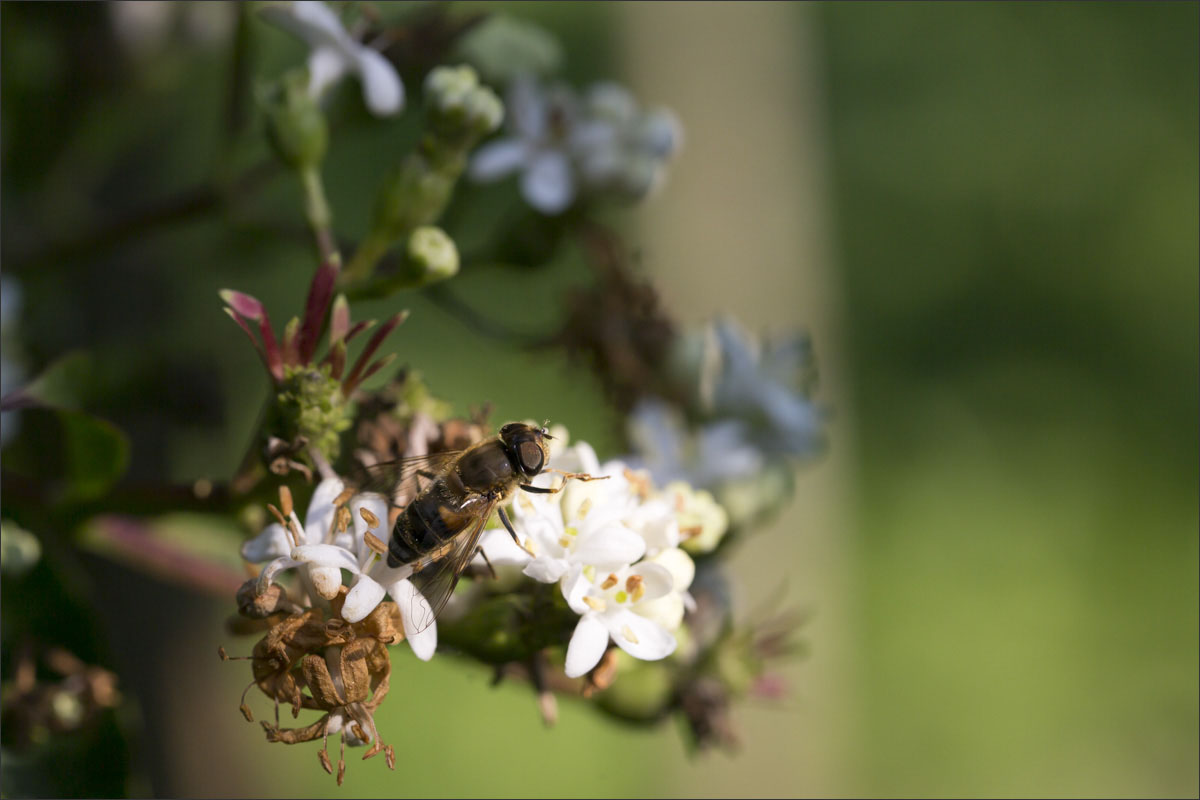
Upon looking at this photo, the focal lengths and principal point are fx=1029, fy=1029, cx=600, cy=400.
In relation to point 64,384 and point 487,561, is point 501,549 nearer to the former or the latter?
point 487,561

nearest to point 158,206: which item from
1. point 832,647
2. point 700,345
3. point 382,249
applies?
point 382,249

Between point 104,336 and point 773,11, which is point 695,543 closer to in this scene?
point 104,336

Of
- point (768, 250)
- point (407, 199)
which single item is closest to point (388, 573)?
point (407, 199)

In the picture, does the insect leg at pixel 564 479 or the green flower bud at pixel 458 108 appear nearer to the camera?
the insect leg at pixel 564 479

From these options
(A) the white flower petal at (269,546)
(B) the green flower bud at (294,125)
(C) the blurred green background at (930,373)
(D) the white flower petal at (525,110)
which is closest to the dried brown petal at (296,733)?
(A) the white flower petal at (269,546)

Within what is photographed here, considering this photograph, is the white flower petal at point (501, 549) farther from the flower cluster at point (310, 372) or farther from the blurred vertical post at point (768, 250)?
the blurred vertical post at point (768, 250)
